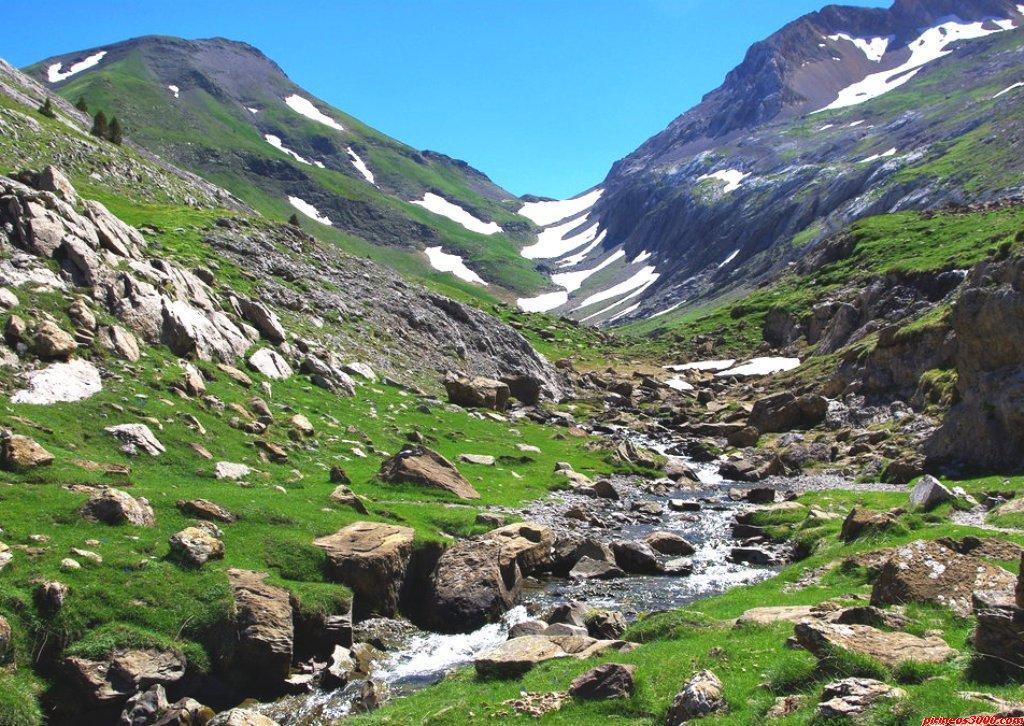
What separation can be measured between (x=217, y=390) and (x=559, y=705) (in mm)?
32024

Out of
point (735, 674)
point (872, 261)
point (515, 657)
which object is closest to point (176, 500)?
point (515, 657)

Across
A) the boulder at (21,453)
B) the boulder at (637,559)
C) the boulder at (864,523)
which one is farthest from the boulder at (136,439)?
the boulder at (864,523)

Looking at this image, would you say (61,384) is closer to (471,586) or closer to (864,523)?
(471,586)

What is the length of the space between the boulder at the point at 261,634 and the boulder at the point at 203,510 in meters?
4.03

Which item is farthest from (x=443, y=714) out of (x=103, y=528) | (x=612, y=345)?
(x=612, y=345)

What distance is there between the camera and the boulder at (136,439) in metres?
30.6

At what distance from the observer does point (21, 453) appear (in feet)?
80.6

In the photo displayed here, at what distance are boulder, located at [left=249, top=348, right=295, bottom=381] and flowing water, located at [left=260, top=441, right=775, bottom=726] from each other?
2225cm

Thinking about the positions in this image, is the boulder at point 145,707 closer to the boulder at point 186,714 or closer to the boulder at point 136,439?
the boulder at point 186,714

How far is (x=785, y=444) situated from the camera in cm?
6781

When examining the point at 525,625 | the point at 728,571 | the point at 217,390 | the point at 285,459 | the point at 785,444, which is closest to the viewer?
the point at 525,625

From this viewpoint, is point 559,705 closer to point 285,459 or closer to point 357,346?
point 285,459

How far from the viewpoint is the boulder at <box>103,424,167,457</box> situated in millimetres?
30609

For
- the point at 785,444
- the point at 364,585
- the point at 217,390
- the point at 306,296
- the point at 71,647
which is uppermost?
the point at 306,296
